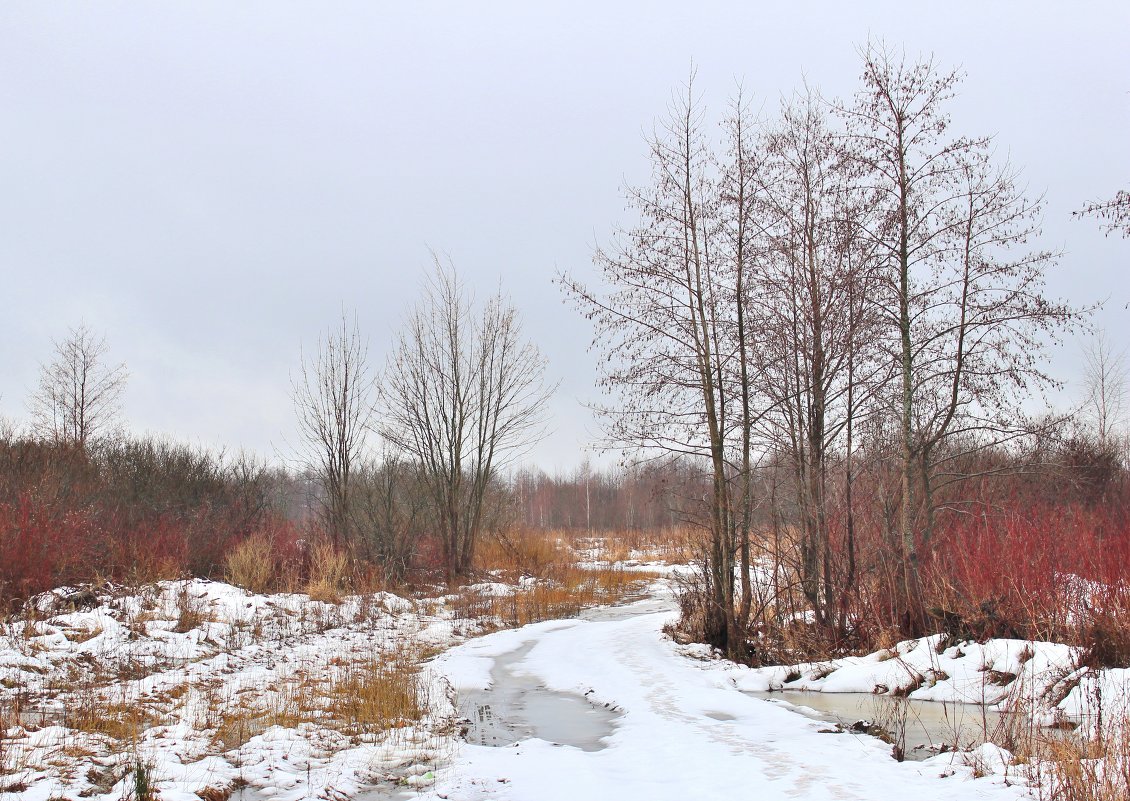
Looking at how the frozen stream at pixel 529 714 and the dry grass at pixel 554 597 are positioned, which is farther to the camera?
the dry grass at pixel 554 597

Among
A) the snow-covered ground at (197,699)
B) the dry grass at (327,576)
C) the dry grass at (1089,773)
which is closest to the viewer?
the dry grass at (1089,773)

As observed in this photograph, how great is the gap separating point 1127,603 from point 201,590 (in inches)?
502

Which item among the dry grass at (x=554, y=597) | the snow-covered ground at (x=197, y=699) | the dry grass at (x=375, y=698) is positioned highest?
the snow-covered ground at (x=197, y=699)

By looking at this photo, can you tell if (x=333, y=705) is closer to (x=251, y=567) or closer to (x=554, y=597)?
(x=251, y=567)

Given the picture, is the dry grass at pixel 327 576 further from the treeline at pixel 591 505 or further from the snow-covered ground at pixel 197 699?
the treeline at pixel 591 505

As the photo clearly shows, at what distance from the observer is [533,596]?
675 inches

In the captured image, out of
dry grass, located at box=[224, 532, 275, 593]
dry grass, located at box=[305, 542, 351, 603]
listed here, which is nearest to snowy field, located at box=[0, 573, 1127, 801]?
dry grass, located at box=[224, 532, 275, 593]

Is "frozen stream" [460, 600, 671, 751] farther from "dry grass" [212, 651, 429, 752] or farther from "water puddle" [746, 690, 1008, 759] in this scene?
"water puddle" [746, 690, 1008, 759]

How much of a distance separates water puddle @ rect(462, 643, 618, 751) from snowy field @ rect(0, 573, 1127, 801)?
2.3 inches

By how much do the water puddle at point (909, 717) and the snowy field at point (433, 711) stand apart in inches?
10.1

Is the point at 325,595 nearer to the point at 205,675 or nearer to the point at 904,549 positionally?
the point at 205,675

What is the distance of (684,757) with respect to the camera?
5844mm

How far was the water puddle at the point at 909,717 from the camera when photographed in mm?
5883

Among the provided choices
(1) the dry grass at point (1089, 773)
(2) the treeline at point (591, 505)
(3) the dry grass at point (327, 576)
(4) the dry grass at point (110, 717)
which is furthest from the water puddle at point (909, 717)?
(2) the treeline at point (591, 505)
